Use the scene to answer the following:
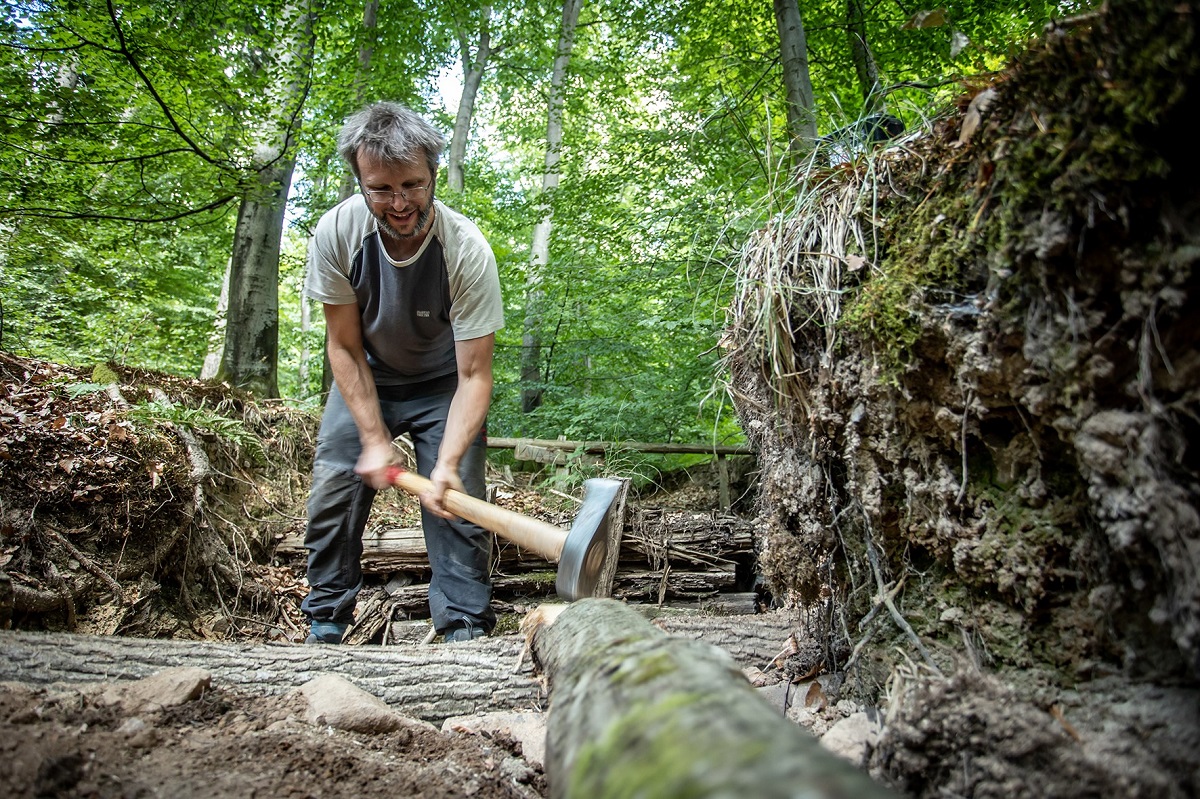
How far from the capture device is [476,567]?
342 centimetres

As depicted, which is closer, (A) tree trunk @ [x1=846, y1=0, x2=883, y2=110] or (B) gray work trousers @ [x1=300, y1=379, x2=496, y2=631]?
(B) gray work trousers @ [x1=300, y1=379, x2=496, y2=631]

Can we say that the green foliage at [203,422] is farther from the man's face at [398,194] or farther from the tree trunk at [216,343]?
the tree trunk at [216,343]

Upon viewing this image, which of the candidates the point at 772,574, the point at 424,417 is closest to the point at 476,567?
the point at 424,417

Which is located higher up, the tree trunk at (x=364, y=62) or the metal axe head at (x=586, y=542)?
the tree trunk at (x=364, y=62)

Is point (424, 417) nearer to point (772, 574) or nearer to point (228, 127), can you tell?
point (772, 574)

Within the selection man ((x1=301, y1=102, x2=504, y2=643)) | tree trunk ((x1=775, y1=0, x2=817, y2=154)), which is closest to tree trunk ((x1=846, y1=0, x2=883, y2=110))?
tree trunk ((x1=775, y1=0, x2=817, y2=154))

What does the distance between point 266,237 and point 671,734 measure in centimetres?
718

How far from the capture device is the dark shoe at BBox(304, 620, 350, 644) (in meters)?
3.32

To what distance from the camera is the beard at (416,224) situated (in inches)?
122

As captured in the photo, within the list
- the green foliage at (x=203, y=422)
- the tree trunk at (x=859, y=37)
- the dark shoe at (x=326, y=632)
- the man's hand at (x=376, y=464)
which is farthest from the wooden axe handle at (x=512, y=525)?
the tree trunk at (x=859, y=37)

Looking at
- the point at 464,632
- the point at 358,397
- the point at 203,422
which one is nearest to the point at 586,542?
the point at 464,632

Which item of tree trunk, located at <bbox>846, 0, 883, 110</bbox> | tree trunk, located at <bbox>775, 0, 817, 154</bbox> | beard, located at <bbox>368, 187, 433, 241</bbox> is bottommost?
beard, located at <bbox>368, 187, 433, 241</bbox>

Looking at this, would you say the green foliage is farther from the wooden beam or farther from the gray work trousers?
the wooden beam

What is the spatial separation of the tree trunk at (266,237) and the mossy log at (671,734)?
591cm
